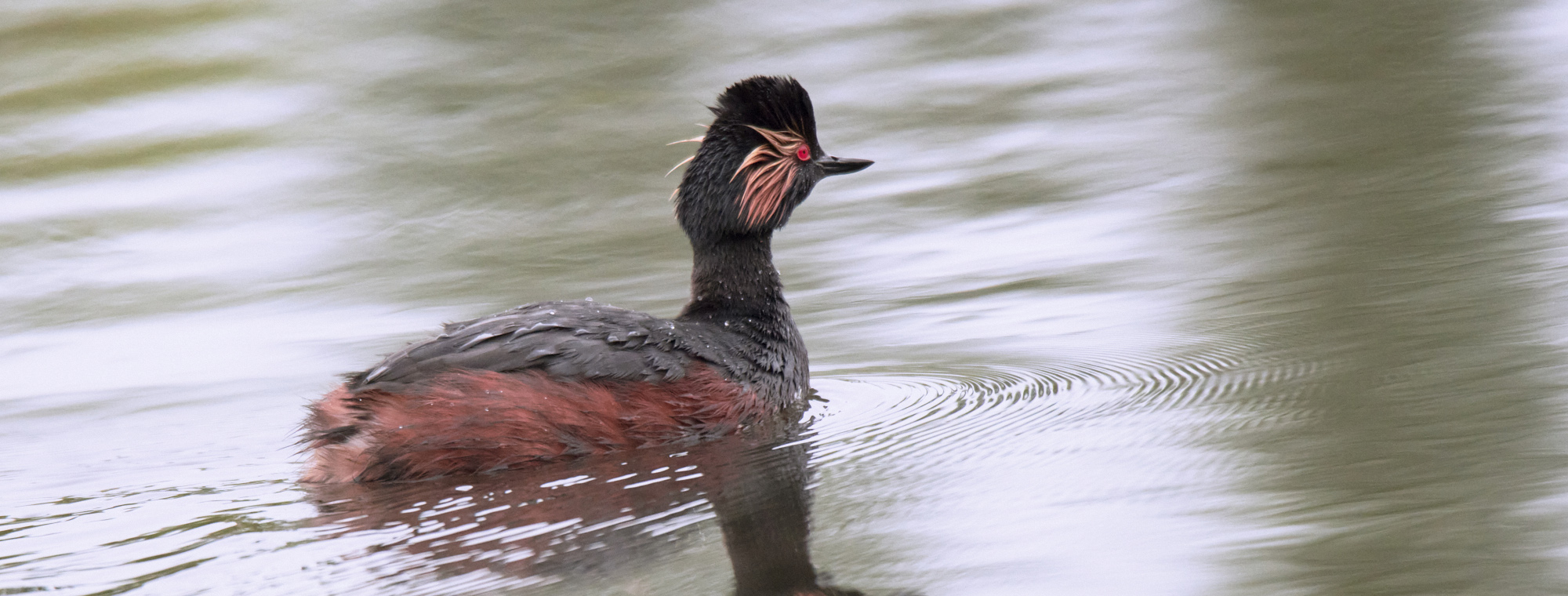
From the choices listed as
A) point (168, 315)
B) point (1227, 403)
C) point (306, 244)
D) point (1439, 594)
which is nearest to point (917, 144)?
point (306, 244)

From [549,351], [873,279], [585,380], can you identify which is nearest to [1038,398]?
[585,380]

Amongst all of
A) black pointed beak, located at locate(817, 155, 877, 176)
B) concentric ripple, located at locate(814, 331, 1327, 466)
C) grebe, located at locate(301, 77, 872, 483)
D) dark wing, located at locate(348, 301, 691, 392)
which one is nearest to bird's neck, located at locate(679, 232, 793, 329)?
grebe, located at locate(301, 77, 872, 483)

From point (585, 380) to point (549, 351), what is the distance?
0.54 feet

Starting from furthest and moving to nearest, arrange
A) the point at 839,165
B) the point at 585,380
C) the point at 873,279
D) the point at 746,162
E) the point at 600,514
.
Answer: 1. the point at 873,279
2. the point at 839,165
3. the point at 746,162
4. the point at 585,380
5. the point at 600,514

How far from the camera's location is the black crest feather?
6.85 meters

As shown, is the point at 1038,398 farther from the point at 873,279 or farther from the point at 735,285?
the point at 873,279

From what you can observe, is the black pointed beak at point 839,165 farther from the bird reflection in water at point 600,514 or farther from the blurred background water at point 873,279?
the bird reflection in water at point 600,514

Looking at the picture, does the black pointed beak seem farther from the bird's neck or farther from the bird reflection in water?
the bird reflection in water

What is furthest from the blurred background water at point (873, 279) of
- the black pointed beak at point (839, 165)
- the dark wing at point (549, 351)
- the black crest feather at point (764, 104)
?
the black crest feather at point (764, 104)

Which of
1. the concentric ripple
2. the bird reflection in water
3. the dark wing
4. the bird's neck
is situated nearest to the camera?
the bird reflection in water

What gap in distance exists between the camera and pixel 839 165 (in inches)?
292

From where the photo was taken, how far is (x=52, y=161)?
12.9m

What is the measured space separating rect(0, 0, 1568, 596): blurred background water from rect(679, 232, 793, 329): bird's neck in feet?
1.48

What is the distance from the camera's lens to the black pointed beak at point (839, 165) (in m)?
7.36
